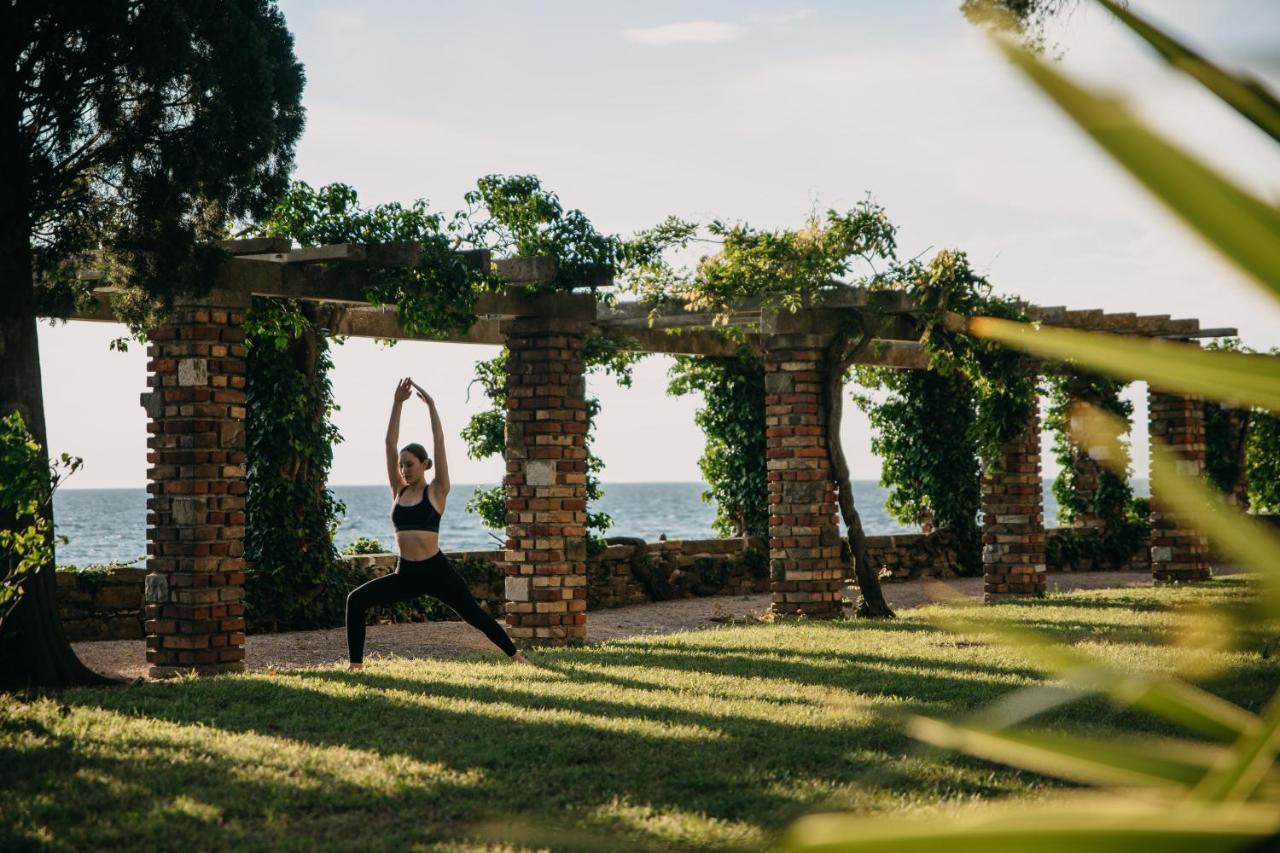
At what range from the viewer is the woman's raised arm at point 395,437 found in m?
9.20

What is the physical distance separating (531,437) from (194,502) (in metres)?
2.86

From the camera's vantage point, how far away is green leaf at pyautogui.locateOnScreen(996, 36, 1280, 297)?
402 mm

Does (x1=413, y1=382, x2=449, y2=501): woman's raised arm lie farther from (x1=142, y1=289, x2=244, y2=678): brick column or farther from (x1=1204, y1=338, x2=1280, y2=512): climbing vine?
(x1=1204, y1=338, x2=1280, y2=512): climbing vine

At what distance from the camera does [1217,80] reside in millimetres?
517

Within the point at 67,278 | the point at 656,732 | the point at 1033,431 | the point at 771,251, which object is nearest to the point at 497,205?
the point at 771,251

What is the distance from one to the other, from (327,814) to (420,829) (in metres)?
0.50

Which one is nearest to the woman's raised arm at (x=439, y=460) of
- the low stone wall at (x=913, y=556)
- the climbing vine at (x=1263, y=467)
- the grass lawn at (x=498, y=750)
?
the grass lawn at (x=498, y=750)

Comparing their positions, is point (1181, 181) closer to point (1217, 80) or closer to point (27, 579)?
point (1217, 80)

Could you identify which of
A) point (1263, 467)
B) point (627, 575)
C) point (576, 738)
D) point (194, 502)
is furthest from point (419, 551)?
point (1263, 467)

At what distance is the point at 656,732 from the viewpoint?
653 centimetres

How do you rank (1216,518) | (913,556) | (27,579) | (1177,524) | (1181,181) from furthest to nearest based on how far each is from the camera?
(913,556) < (1177,524) < (27,579) < (1216,518) < (1181,181)

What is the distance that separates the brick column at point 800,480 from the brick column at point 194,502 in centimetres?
533

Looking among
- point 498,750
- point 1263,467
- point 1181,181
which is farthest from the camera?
point 1263,467

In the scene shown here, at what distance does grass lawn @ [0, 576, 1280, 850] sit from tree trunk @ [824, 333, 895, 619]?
3.58 m
